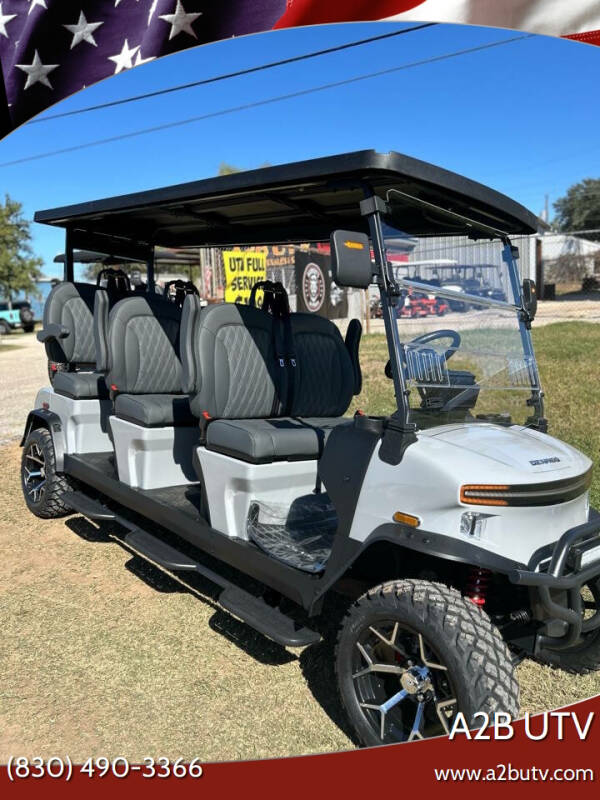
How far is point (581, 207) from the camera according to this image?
4019cm

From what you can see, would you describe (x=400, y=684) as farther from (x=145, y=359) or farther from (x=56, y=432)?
(x=56, y=432)

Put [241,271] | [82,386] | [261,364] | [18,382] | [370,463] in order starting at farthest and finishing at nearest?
1. [18,382]
2. [241,271]
3. [82,386]
4. [261,364]
5. [370,463]

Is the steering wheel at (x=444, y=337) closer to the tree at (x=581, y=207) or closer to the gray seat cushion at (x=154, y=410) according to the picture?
the gray seat cushion at (x=154, y=410)

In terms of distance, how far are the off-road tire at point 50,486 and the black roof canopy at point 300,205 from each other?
1.45m

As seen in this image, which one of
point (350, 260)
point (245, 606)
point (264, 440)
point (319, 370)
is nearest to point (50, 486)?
point (319, 370)

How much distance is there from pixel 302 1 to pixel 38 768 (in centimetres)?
350

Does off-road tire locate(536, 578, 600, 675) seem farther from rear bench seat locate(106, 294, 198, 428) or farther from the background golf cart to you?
the background golf cart

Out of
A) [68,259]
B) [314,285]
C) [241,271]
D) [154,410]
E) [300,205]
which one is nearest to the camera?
[300,205]

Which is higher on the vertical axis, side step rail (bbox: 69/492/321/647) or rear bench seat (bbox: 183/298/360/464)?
rear bench seat (bbox: 183/298/360/464)

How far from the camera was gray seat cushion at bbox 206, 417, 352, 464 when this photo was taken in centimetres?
323

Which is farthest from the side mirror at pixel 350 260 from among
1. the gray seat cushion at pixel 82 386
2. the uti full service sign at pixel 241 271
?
the uti full service sign at pixel 241 271

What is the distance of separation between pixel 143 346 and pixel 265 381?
118 centimetres

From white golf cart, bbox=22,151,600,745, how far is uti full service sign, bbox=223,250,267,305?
23.7 ft

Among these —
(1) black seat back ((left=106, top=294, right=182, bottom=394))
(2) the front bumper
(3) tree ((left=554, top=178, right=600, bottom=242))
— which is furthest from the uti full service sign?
(3) tree ((left=554, top=178, right=600, bottom=242))
